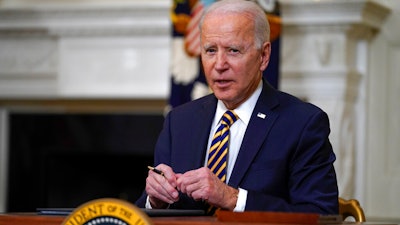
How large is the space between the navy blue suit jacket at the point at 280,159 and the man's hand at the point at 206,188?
7cm

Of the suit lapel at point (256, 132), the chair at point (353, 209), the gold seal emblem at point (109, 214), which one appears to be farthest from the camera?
the chair at point (353, 209)

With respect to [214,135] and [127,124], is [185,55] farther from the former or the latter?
[214,135]

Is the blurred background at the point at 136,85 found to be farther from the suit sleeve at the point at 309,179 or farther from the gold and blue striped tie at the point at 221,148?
the suit sleeve at the point at 309,179

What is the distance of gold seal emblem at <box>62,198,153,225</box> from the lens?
2.10 metres

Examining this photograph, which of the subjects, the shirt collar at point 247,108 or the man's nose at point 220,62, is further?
the shirt collar at point 247,108

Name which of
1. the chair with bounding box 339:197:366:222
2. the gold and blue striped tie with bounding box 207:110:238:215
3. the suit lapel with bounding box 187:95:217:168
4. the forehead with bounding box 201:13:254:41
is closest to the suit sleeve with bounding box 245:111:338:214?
the gold and blue striped tie with bounding box 207:110:238:215

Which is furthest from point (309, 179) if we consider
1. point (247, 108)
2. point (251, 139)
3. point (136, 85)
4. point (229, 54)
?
point (136, 85)

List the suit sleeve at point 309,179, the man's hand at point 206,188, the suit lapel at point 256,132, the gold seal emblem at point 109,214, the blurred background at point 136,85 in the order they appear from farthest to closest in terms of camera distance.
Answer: the blurred background at point 136,85, the suit lapel at point 256,132, the suit sleeve at point 309,179, the man's hand at point 206,188, the gold seal emblem at point 109,214

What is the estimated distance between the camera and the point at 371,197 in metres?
5.96

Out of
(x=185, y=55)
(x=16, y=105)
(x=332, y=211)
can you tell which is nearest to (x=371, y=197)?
(x=185, y=55)

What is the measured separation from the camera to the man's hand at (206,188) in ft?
8.46

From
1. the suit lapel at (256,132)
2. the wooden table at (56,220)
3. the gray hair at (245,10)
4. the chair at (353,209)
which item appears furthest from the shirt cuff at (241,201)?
the chair at (353,209)

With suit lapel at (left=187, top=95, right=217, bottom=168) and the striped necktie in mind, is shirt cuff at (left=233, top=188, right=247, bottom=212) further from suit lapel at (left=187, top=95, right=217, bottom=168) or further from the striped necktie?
suit lapel at (left=187, top=95, right=217, bottom=168)

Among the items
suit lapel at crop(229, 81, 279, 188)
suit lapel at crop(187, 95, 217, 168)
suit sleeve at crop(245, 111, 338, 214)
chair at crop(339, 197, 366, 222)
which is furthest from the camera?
chair at crop(339, 197, 366, 222)
